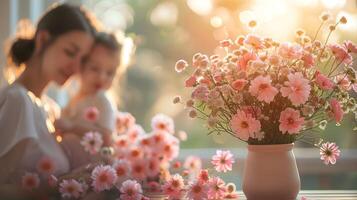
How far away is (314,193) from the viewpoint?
126 cm

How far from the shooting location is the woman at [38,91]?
4.11ft

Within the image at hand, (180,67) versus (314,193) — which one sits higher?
(180,67)

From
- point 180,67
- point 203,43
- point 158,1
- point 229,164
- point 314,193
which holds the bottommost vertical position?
point 314,193

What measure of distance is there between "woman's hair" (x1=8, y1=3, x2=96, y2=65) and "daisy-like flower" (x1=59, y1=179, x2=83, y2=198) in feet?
1.52

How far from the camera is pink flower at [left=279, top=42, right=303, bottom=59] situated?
1009 mm

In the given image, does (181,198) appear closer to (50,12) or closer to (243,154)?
(243,154)

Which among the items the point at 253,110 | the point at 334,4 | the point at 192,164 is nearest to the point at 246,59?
the point at 253,110

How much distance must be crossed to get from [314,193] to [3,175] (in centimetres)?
78

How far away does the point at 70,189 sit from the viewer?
1.17m

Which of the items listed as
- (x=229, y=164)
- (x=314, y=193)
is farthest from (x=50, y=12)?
(x=314, y=193)

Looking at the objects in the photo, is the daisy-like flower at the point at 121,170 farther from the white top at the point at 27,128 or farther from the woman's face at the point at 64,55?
the woman's face at the point at 64,55

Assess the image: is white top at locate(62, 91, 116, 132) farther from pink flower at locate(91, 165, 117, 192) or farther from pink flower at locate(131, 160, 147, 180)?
pink flower at locate(91, 165, 117, 192)

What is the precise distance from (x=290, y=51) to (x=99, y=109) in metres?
0.74

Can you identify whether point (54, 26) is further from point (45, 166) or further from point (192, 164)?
point (192, 164)
